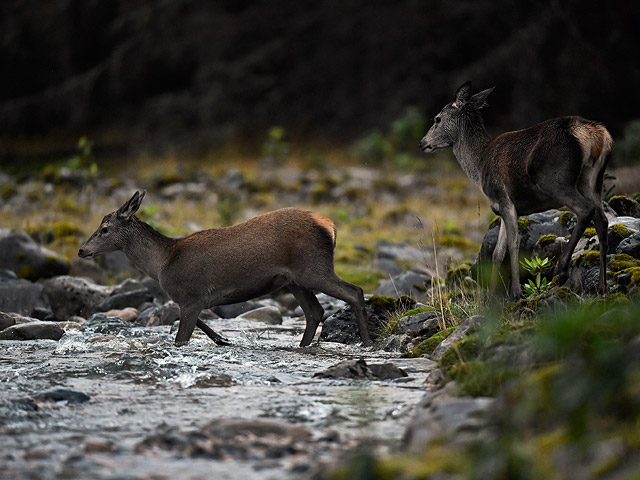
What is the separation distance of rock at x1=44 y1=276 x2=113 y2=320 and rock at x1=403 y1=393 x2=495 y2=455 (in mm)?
8387

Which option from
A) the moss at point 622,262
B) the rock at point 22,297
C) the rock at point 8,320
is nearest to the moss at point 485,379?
the moss at point 622,262

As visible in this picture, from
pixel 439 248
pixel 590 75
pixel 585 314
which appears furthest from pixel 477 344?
pixel 590 75

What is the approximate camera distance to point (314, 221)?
1030 cm

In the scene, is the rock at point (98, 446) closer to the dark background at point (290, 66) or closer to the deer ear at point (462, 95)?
the deer ear at point (462, 95)

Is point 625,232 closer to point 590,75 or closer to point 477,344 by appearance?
point 477,344

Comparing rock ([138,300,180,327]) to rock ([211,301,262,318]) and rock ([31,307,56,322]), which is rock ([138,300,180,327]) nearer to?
rock ([211,301,262,318])

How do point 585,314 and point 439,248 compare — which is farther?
point 439,248

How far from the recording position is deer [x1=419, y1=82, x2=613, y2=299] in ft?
27.5

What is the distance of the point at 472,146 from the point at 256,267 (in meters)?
2.79

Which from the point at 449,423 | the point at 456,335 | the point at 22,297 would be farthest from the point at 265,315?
the point at 449,423

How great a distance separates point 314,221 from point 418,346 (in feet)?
7.21

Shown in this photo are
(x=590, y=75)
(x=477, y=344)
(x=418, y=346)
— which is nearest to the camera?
(x=477, y=344)

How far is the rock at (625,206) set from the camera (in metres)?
10.3

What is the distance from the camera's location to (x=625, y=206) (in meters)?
10.4
